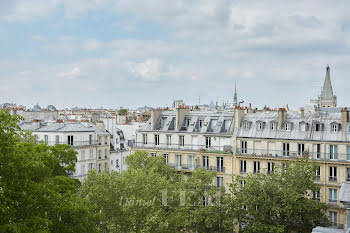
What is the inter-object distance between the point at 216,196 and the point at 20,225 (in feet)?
71.7

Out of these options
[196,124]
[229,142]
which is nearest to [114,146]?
[196,124]

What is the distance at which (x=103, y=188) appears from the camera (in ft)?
84.9

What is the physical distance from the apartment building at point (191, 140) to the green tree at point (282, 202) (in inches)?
335

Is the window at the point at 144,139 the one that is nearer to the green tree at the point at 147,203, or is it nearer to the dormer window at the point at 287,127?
the green tree at the point at 147,203

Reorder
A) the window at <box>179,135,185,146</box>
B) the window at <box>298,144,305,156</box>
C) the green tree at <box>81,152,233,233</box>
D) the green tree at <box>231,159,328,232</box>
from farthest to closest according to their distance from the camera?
1. the window at <box>179,135,185,146</box>
2. the window at <box>298,144,305,156</box>
3. the green tree at <box>231,159,328,232</box>
4. the green tree at <box>81,152,233,233</box>

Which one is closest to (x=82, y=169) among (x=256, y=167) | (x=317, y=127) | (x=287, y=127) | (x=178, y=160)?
(x=178, y=160)

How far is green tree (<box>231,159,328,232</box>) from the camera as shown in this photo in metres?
30.4

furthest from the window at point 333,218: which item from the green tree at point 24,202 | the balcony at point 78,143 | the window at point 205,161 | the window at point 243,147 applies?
the balcony at point 78,143

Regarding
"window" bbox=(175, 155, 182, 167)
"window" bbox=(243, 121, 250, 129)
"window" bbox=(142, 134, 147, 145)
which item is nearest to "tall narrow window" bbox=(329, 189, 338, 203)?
"window" bbox=(243, 121, 250, 129)

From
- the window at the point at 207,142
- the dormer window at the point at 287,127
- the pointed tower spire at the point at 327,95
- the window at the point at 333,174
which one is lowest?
the window at the point at 333,174

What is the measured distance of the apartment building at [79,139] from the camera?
45.8m

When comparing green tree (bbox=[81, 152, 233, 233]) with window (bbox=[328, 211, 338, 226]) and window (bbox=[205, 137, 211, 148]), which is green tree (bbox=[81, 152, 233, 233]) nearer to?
window (bbox=[205, 137, 211, 148])

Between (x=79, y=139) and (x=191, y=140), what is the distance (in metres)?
13.7

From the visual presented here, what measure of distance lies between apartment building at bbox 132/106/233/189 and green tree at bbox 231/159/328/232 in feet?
27.9
